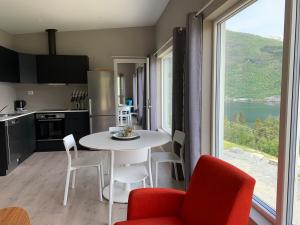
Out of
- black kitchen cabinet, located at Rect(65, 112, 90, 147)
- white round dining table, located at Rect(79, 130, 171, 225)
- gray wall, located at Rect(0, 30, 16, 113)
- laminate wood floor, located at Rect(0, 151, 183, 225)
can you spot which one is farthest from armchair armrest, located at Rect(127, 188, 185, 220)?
gray wall, located at Rect(0, 30, 16, 113)

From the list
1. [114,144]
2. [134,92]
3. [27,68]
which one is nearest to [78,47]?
[27,68]

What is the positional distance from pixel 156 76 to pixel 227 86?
2946 millimetres

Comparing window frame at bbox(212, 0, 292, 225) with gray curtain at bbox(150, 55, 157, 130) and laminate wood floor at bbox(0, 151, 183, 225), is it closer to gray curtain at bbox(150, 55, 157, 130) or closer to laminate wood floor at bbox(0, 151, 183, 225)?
laminate wood floor at bbox(0, 151, 183, 225)

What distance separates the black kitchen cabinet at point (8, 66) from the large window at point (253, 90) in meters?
A: 3.73

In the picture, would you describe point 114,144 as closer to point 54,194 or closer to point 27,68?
point 54,194

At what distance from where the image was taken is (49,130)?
511 cm

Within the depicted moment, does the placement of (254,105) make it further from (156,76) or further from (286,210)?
(156,76)

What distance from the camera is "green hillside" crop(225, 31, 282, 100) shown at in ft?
5.69

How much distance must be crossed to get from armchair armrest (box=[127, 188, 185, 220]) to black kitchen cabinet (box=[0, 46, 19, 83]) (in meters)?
3.78

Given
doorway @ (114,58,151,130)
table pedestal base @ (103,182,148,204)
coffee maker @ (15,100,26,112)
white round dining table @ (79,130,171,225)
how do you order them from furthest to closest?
doorway @ (114,58,151,130)
coffee maker @ (15,100,26,112)
table pedestal base @ (103,182,148,204)
white round dining table @ (79,130,171,225)

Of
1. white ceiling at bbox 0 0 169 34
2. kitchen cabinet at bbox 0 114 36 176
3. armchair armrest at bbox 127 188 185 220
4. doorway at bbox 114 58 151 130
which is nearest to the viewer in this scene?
armchair armrest at bbox 127 188 185 220

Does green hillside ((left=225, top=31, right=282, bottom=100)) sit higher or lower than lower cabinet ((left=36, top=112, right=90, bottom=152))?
higher

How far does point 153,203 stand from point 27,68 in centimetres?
444

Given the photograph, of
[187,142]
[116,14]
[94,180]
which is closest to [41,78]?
[116,14]
